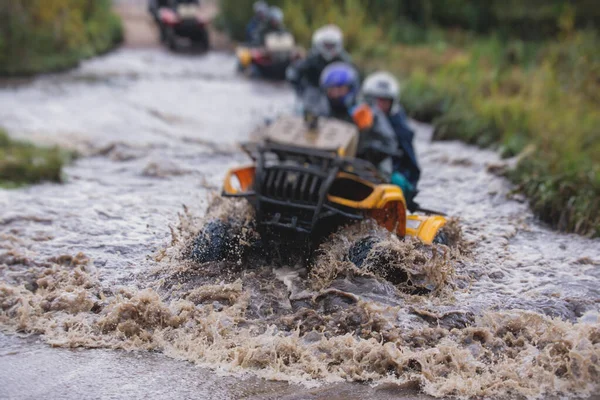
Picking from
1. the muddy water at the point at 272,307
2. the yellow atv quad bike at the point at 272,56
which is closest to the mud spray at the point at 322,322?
the muddy water at the point at 272,307

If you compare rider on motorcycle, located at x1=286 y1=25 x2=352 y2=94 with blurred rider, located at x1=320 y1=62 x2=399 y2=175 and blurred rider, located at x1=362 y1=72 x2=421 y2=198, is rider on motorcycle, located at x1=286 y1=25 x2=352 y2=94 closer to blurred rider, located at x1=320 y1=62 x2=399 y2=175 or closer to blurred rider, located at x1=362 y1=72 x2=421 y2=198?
blurred rider, located at x1=362 y1=72 x2=421 y2=198

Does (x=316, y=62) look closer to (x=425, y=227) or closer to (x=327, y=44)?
(x=327, y=44)

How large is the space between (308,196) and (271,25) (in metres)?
11.3

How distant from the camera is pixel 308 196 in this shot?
5.71 m

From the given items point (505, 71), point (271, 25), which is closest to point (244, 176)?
point (505, 71)

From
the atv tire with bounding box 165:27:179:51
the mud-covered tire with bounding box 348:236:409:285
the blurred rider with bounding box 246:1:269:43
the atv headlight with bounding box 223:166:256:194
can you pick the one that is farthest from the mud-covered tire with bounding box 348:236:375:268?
the atv tire with bounding box 165:27:179:51

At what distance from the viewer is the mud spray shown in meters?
4.56

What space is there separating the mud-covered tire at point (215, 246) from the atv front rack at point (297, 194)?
0.32m

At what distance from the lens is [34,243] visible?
6.63 meters

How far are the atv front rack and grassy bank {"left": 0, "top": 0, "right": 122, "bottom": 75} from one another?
34.5 ft

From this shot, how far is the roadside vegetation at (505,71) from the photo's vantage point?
8.38 metres

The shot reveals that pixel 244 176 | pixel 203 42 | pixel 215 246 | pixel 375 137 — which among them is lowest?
pixel 203 42

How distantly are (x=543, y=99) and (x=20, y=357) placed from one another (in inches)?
344

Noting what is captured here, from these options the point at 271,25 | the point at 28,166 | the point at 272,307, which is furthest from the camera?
the point at 271,25
